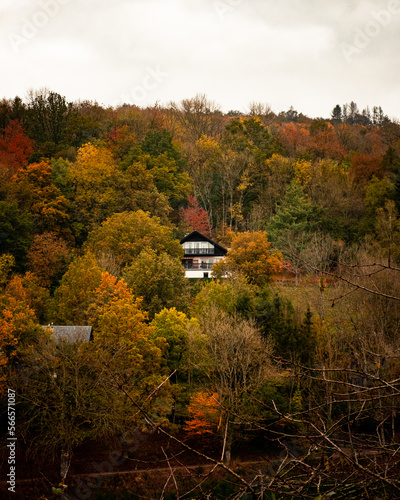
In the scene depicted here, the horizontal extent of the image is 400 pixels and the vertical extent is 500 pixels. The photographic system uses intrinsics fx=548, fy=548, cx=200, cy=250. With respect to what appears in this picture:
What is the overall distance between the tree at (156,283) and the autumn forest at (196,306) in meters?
0.13

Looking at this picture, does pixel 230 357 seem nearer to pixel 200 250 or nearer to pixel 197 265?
pixel 197 265

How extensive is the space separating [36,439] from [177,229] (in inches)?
1172

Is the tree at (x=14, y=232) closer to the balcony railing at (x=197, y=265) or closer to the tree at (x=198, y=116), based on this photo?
the balcony railing at (x=197, y=265)

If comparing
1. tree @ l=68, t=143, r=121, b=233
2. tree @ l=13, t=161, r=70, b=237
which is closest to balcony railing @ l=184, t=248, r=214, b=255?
tree @ l=68, t=143, r=121, b=233

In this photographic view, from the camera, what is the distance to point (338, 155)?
62.7 m

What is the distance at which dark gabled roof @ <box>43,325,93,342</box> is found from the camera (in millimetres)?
23875

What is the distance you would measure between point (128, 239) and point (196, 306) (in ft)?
33.2

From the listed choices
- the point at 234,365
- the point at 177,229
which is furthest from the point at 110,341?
the point at 177,229

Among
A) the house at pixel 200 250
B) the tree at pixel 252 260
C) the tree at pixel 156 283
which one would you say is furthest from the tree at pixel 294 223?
the tree at pixel 156 283

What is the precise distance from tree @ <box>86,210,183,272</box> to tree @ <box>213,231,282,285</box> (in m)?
3.85

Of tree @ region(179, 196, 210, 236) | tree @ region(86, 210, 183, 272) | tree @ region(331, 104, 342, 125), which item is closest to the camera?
tree @ region(86, 210, 183, 272)

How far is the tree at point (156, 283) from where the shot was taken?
3146cm

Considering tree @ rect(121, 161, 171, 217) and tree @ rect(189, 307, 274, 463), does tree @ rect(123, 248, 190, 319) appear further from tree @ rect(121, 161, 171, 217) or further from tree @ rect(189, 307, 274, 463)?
tree @ rect(121, 161, 171, 217)

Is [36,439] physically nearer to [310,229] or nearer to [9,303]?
[9,303]
